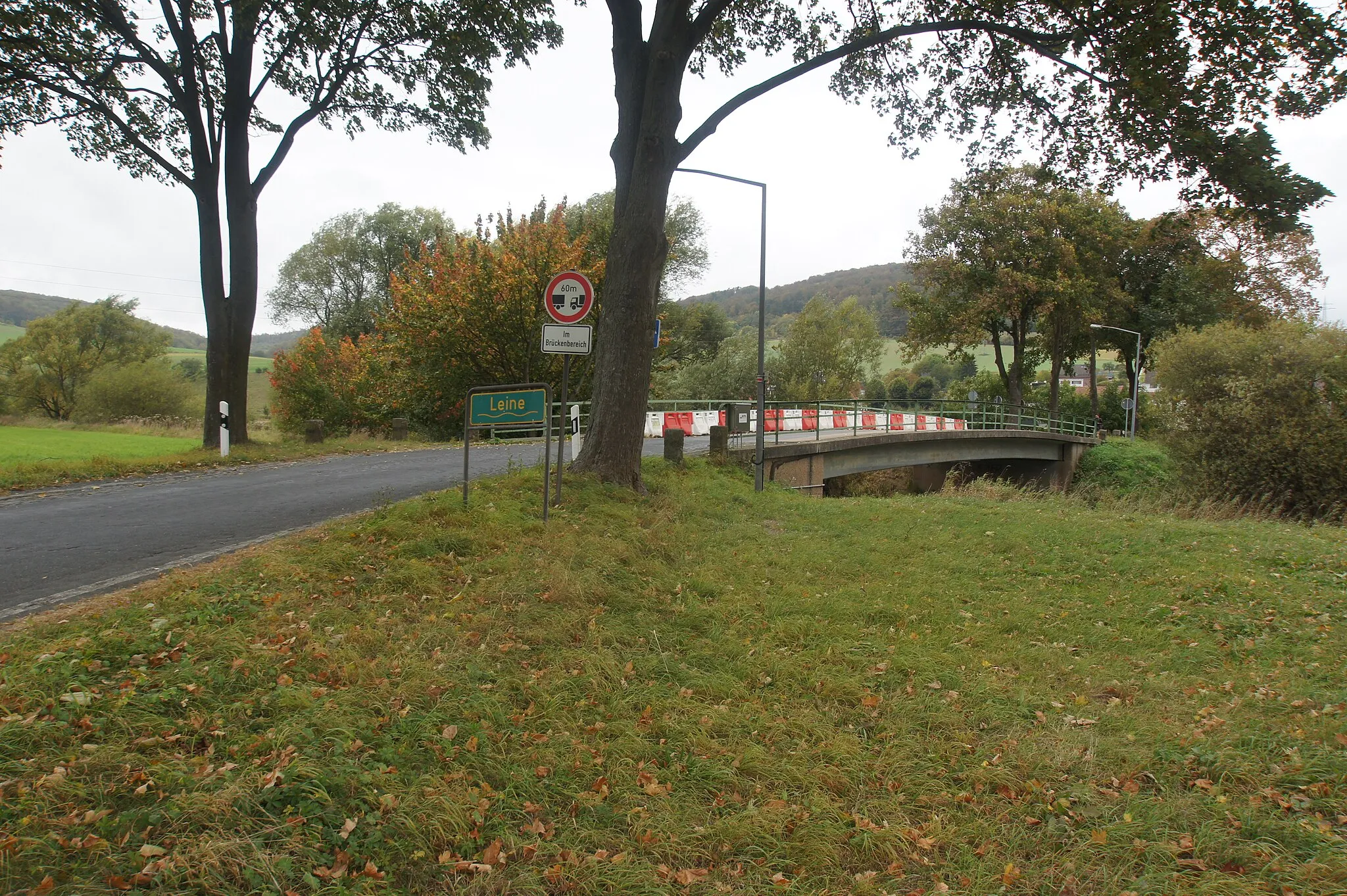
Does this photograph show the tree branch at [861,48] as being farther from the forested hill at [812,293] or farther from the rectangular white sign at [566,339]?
the forested hill at [812,293]

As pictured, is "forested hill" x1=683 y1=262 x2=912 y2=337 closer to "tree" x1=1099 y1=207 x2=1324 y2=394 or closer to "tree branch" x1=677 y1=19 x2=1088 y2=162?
"tree" x1=1099 y1=207 x2=1324 y2=394

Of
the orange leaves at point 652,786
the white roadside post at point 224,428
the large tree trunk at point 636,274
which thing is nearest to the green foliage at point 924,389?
the white roadside post at point 224,428

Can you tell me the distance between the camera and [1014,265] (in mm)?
37844

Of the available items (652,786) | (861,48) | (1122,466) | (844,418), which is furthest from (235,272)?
(1122,466)

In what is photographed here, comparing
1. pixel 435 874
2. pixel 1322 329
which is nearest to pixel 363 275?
pixel 1322 329

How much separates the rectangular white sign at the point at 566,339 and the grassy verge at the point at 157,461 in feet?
25.0

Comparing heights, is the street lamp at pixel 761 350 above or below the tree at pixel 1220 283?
below

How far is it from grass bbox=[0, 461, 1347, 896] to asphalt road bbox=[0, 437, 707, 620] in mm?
781

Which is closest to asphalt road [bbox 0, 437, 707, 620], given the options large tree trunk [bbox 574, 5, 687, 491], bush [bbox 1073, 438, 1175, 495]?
large tree trunk [bbox 574, 5, 687, 491]

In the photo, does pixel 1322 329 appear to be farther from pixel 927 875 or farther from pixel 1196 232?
pixel 927 875

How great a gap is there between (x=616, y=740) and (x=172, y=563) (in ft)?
14.4

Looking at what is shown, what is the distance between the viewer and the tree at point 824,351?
168ft

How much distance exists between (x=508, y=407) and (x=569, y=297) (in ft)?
4.71

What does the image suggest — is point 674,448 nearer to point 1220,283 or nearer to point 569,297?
point 569,297
